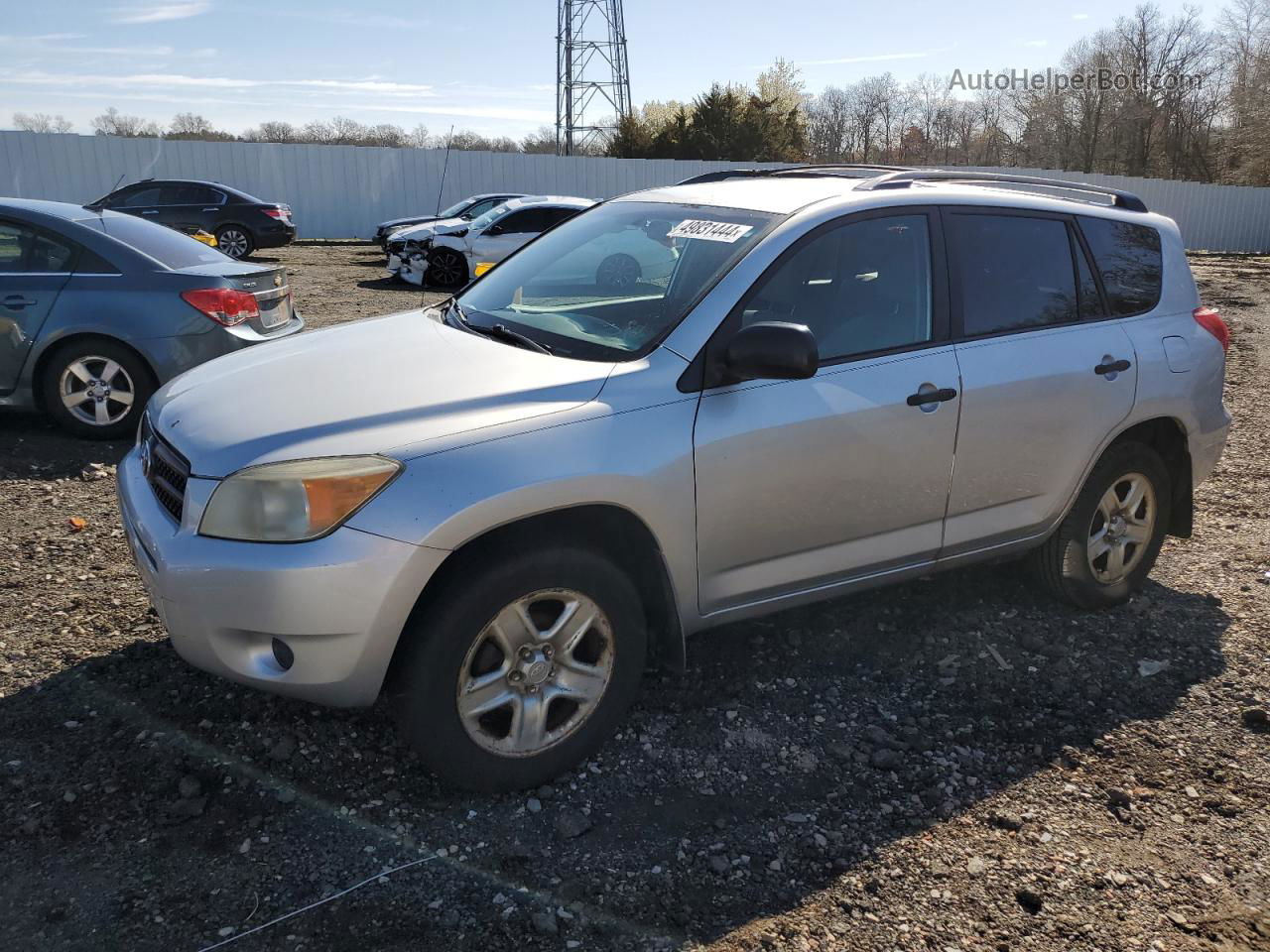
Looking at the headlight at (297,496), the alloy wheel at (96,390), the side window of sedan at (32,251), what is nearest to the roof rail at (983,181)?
the headlight at (297,496)

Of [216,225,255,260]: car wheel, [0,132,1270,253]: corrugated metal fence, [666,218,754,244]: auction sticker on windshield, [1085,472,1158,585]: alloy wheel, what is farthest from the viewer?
[0,132,1270,253]: corrugated metal fence

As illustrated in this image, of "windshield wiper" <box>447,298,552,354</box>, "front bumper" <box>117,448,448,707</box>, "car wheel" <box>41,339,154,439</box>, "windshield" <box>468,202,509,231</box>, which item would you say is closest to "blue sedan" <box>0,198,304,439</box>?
"car wheel" <box>41,339,154,439</box>

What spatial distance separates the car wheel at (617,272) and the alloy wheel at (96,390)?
13.3 feet

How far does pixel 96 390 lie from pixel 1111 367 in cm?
593

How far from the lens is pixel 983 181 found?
4180 millimetres

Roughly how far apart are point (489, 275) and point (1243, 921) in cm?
346

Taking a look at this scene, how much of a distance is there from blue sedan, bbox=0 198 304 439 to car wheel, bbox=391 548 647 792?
4456 mm

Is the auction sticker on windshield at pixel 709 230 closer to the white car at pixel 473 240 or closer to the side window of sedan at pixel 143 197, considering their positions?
the white car at pixel 473 240

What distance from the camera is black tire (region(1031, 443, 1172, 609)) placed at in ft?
13.7

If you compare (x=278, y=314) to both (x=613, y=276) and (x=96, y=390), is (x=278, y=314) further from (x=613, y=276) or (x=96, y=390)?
(x=613, y=276)

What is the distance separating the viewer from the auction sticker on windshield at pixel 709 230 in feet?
11.3

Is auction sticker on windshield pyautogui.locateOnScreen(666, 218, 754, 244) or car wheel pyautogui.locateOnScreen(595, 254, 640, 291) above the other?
auction sticker on windshield pyautogui.locateOnScreen(666, 218, 754, 244)

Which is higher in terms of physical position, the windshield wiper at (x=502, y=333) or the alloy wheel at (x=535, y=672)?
the windshield wiper at (x=502, y=333)

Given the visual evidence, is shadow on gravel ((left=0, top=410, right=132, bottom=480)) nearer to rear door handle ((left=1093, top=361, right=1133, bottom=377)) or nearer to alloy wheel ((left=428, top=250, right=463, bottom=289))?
rear door handle ((left=1093, top=361, right=1133, bottom=377))
